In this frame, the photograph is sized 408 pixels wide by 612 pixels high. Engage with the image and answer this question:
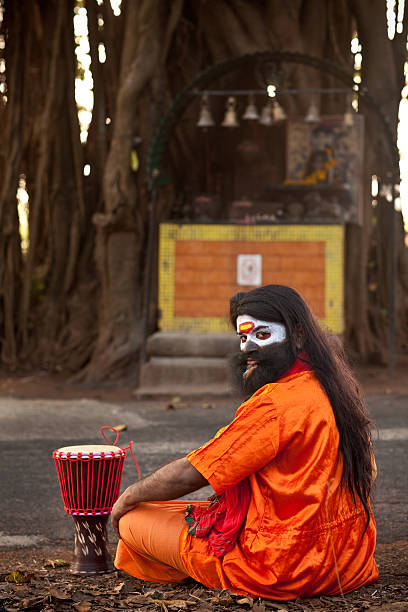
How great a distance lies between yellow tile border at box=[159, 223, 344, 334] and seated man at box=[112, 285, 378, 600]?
645 centimetres

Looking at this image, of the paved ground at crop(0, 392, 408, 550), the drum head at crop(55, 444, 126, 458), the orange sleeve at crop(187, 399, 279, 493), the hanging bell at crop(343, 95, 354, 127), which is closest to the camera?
the orange sleeve at crop(187, 399, 279, 493)

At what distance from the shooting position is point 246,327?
125 inches

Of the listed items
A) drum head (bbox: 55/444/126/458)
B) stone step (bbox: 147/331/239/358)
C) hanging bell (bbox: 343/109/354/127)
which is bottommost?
stone step (bbox: 147/331/239/358)

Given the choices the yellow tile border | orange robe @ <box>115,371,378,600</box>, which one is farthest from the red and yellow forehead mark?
the yellow tile border

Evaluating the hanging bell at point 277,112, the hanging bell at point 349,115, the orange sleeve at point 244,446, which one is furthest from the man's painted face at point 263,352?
the hanging bell at point 277,112

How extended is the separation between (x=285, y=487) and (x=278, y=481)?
0.10ft

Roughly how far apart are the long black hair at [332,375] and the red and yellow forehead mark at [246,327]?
33 mm

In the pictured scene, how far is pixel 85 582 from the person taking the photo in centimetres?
335

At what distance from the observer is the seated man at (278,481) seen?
9.71ft

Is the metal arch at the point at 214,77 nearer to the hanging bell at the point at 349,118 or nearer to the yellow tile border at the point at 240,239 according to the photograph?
the hanging bell at the point at 349,118

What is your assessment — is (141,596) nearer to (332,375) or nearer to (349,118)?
(332,375)

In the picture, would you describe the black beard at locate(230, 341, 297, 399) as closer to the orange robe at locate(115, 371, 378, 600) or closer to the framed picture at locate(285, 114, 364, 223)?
the orange robe at locate(115, 371, 378, 600)

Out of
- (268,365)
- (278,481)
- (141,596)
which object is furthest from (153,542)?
(268,365)

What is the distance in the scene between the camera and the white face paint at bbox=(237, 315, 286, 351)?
313 centimetres
